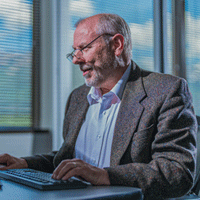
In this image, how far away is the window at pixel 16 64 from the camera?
286 cm

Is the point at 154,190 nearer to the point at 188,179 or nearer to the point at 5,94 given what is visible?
the point at 188,179

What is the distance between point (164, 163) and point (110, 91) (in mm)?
579

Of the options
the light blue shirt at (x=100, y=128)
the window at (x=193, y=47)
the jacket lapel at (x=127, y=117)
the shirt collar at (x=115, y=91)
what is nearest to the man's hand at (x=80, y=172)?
the jacket lapel at (x=127, y=117)

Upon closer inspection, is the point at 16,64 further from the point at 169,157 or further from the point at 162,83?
the point at 169,157

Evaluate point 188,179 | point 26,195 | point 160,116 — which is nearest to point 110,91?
point 160,116

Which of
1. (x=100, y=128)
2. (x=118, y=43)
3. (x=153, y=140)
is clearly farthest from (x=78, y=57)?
(x=153, y=140)

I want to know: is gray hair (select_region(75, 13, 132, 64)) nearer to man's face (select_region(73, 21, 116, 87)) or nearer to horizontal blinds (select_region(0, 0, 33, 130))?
man's face (select_region(73, 21, 116, 87))

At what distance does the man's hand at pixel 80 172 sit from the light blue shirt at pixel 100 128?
47 cm

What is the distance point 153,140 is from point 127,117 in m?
0.16

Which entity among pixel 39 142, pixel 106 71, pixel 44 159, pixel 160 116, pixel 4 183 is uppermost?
pixel 106 71

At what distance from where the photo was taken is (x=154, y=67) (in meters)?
3.19

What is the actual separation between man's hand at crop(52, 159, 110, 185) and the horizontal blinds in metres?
2.03

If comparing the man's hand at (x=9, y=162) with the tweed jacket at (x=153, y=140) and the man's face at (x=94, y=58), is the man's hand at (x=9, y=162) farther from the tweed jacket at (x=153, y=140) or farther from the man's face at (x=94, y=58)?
the man's face at (x=94, y=58)

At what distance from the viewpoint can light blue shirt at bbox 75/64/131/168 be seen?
4.85ft
